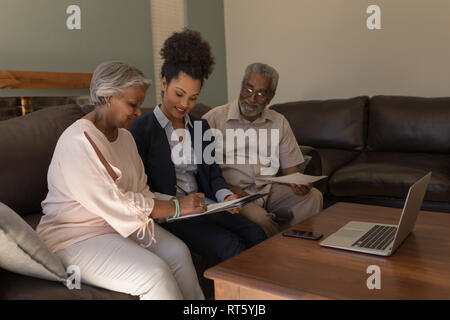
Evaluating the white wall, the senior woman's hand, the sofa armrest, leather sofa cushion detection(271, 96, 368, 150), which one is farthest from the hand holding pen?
the white wall

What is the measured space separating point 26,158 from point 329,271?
114 centimetres

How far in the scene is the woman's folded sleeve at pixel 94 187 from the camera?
1.17m

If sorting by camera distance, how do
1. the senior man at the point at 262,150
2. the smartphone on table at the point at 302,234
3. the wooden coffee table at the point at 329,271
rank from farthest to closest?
the senior man at the point at 262,150
the smartphone on table at the point at 302,234
the wooden coffee table at the point at 329,271

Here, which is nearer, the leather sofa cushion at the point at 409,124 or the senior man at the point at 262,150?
the senior man at the point at 262,150

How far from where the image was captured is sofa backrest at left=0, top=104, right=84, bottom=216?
1.43m

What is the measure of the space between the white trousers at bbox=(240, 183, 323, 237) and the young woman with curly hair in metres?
0.15

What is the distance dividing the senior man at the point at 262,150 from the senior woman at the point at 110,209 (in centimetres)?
60

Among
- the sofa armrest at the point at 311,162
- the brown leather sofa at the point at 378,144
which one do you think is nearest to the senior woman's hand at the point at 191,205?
the sofa armrest at the point at 311,162

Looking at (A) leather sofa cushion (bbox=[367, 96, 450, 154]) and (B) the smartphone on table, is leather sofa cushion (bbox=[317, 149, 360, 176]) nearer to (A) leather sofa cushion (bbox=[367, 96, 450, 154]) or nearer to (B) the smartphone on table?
(A) leather sofa cushion (bbox=[367, 96, 450, 154])

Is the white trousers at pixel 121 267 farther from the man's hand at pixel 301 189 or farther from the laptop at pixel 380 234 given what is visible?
the man's hand at pixel 301 189

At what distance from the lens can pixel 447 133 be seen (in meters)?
2.69

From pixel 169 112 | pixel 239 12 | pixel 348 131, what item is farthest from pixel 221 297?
pixel 239 12

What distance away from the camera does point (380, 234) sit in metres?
1.24
